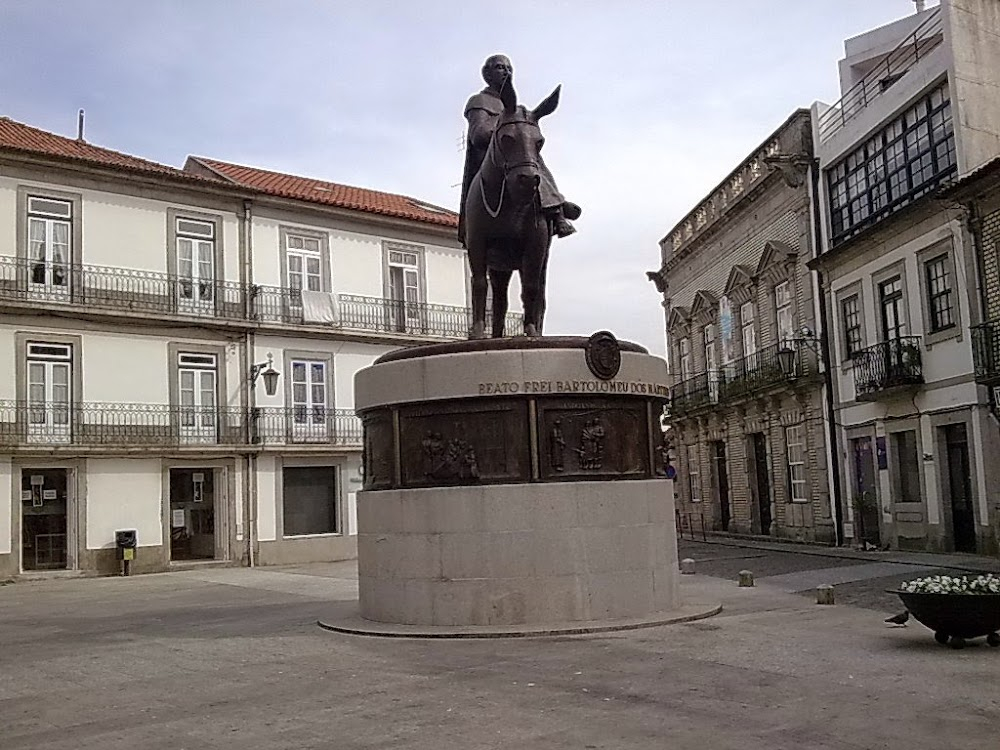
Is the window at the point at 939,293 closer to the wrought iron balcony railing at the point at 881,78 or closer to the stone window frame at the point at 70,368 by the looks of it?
the wrought iron balcony railing at the point at 881,78

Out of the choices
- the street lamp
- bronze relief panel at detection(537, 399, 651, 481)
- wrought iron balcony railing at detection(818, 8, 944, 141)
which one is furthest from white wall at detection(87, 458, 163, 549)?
wrought iron balcony railing at detection(818, 8, 944, 141)

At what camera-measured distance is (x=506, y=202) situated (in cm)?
1142

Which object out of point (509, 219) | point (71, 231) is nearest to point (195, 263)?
point (71, 231)

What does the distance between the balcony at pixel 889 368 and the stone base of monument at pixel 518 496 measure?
13735 millimetres

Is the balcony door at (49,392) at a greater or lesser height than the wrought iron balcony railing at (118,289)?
lesser

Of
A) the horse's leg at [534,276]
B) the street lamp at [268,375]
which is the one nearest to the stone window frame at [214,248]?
the street lamp at [268,375]

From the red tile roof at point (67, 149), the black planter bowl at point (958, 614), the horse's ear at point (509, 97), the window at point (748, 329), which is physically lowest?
the black planter bowl at point (958, 614)

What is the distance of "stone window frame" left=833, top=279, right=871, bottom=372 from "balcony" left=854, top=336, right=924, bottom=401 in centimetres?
74

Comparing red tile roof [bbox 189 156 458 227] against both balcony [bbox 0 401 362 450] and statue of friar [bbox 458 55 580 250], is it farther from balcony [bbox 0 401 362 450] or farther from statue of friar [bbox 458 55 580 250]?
statue of friar [bbox 458 55 580 250]

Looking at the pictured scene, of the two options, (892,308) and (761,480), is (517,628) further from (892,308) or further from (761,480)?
(761,480)

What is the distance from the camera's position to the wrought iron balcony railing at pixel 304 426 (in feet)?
94.2

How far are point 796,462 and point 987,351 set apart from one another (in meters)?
9.38

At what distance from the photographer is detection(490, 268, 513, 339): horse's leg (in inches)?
484

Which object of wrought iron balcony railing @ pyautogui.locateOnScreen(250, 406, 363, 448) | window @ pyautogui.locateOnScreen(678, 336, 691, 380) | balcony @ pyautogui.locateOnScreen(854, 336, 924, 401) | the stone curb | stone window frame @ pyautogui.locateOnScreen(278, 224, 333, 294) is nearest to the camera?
the stone curb
